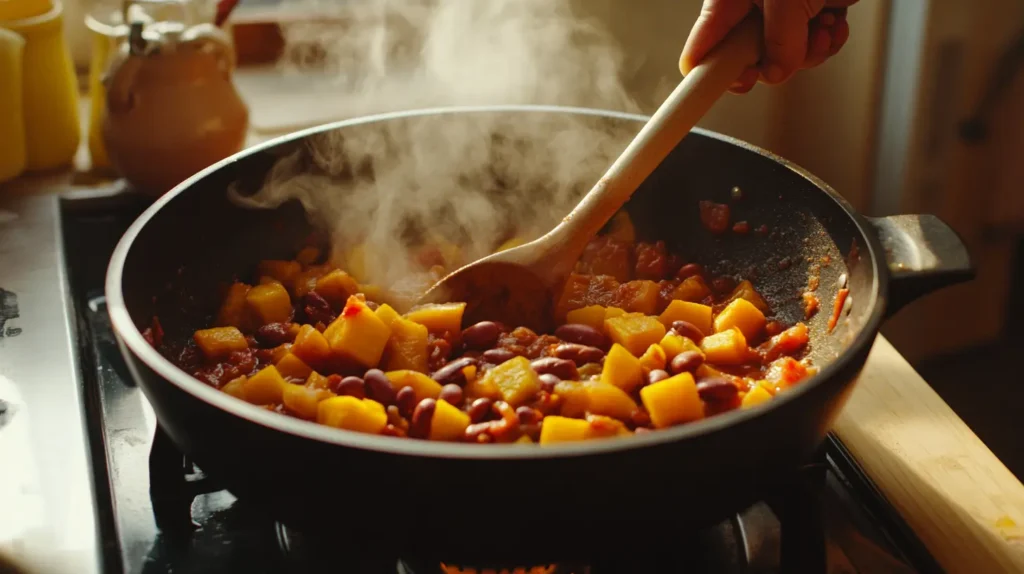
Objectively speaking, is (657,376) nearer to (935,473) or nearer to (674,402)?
(674,402)

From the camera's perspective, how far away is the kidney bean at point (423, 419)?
A: 1.22 metres

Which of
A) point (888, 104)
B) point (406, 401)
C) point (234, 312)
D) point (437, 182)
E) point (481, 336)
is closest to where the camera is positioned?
point (406, 401)

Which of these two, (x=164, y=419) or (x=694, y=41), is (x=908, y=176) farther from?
(x=164, y=419)

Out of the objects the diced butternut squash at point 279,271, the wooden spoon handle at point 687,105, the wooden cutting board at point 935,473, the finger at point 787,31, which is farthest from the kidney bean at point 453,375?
the finger at point 787,31

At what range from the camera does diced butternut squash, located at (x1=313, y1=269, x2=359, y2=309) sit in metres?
1.65

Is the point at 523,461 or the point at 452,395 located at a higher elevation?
the point at 523,461

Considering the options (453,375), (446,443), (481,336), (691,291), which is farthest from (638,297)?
(446,443)

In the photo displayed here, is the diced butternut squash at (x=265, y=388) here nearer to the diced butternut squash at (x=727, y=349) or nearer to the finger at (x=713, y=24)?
the diced butternut squash at (x=727, y=349)

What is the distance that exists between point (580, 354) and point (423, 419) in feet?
0.99

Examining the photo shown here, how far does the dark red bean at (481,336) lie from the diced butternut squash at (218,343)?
1.16 feet

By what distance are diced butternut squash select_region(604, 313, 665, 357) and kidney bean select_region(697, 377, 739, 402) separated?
0.21 m

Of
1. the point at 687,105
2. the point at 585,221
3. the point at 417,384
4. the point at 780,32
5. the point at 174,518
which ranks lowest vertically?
the point at 174,518

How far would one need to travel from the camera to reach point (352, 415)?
1185 millimetres

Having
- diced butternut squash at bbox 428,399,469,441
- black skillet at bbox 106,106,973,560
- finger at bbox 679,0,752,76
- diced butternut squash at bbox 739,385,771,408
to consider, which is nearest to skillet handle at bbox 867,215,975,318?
black skillet at bbox 106,106,973,560
